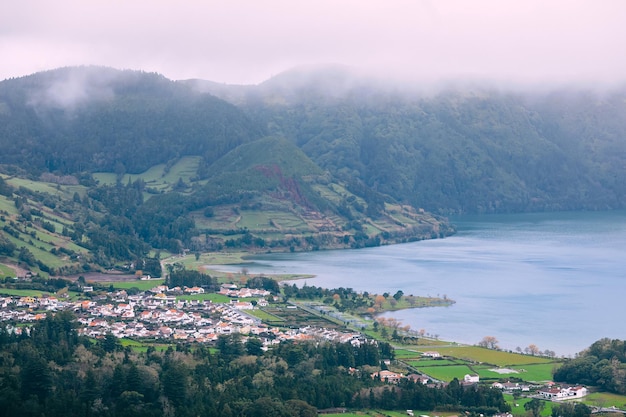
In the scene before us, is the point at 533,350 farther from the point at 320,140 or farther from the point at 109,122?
the point at 320,140

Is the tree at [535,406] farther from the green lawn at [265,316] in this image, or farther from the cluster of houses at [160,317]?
the green lawn at [265,316]

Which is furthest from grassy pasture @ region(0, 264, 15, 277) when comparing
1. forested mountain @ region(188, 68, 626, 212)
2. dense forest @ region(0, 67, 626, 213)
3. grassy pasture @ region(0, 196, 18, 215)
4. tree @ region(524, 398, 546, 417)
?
forested mountain @ region(188, 68, 626, 212)

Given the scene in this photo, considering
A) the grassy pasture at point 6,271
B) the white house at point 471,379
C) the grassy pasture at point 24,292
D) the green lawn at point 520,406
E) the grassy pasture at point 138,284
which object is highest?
the grassy pasture at point 6,271

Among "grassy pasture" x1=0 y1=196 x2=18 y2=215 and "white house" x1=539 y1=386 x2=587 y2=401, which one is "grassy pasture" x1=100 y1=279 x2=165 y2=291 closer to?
"grassy pasture" x1=0 y1=196 x2=18 y2=215

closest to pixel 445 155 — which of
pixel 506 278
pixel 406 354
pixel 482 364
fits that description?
pixel 506 278

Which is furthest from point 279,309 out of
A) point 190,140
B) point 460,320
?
point 190,140

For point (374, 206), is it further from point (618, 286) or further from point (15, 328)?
point (15, 328)

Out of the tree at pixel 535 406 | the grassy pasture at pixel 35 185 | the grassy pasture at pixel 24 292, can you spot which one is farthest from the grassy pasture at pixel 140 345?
the grassy pasture at pixel 35 185
